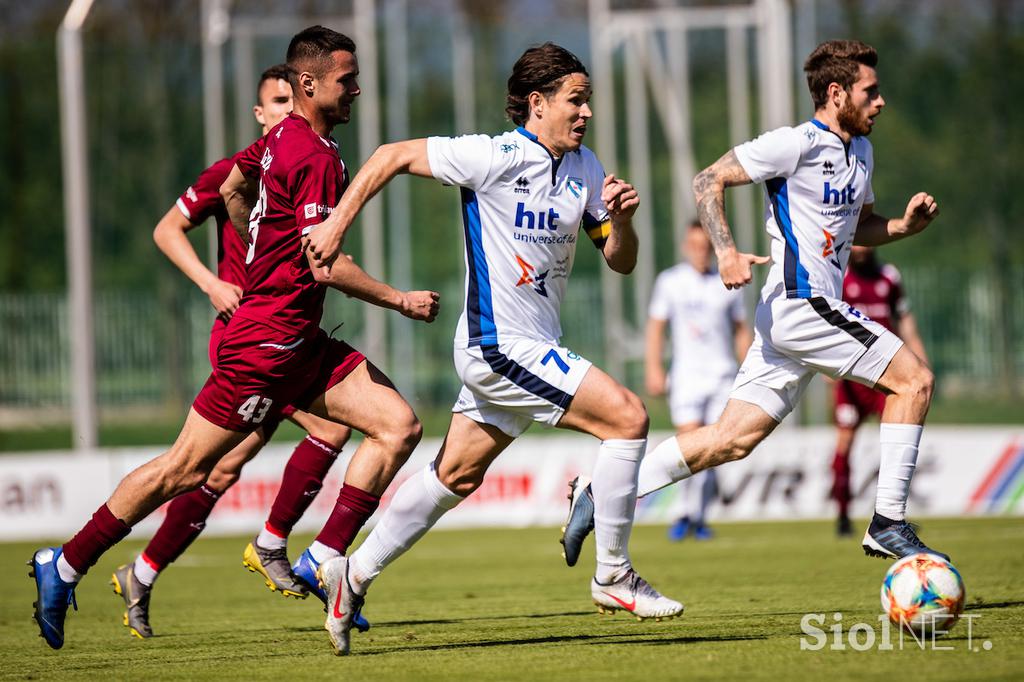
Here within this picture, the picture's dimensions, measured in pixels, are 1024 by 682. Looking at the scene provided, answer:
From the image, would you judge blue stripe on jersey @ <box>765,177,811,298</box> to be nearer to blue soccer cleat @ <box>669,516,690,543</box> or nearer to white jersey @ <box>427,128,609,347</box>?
white jersey @ <box>427,128,609,347</box>

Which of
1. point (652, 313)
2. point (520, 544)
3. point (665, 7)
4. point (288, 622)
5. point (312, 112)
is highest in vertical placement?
point (665, 7)

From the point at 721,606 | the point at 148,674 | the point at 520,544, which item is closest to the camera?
the point at 148,674

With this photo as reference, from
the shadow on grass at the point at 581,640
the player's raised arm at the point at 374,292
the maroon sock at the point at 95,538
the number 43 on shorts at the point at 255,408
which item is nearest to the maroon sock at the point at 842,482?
the shadow on grass at the point at 581,640

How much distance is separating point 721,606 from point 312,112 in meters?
3.22

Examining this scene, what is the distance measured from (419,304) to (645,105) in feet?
53.8

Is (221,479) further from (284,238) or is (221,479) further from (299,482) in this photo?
(284,238)

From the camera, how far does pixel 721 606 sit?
25.9 ft

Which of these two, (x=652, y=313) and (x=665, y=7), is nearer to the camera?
(x=652, y=313)

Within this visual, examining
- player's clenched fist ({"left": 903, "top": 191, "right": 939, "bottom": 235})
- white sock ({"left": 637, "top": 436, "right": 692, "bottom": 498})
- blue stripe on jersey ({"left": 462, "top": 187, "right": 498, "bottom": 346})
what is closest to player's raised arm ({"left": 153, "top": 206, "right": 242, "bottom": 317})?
blue stripe on jersey ({"left": 462, "top": 187, "right": 498, "bottom": 346})

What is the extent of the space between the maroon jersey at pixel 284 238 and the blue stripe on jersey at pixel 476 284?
1.88 ft

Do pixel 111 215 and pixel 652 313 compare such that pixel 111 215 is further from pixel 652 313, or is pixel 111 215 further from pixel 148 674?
pixel 148 674

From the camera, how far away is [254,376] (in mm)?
6688

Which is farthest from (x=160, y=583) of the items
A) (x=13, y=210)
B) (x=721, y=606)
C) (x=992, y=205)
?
(x=13, y=210)

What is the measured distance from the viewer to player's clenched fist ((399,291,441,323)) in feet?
20.0
